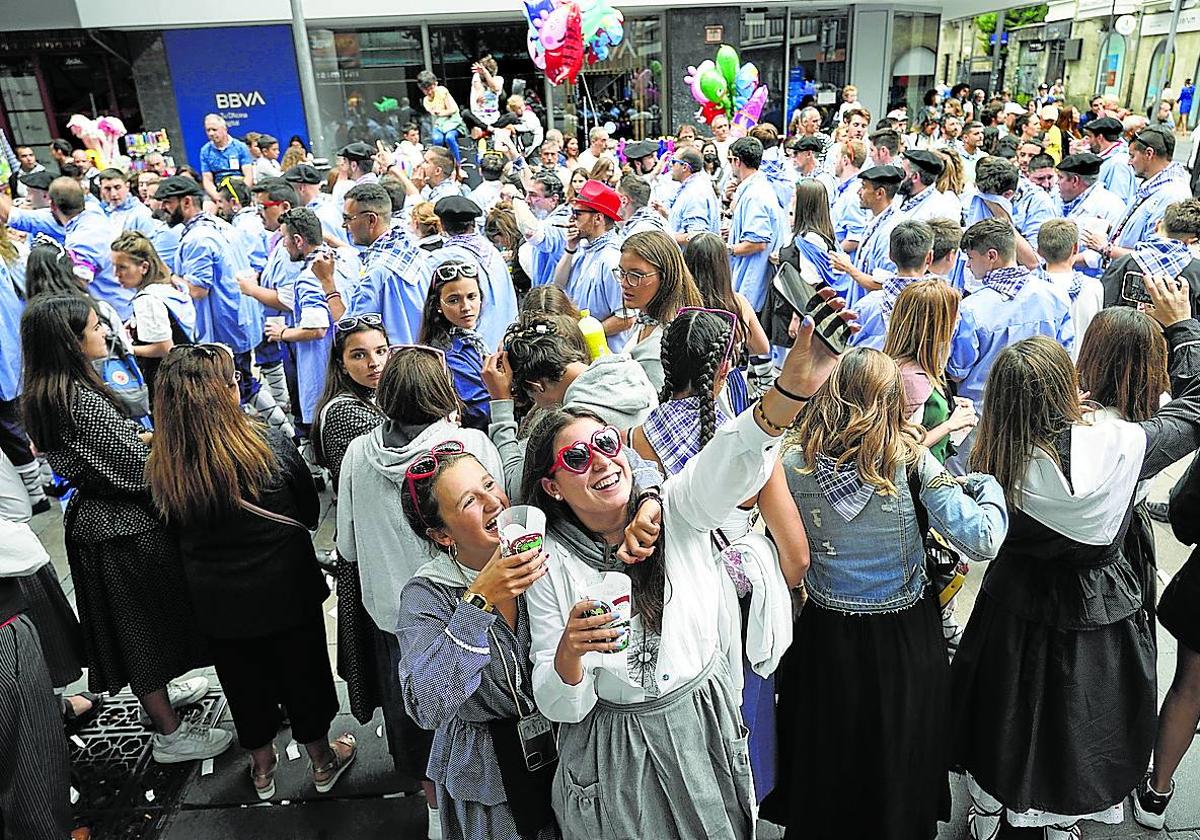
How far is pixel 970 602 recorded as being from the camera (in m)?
4.34

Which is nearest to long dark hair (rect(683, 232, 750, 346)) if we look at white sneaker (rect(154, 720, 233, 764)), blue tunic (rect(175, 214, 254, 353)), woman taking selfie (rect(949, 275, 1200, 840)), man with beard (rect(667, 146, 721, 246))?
woman taking selfie (rect(949, 275, 1200, 840))

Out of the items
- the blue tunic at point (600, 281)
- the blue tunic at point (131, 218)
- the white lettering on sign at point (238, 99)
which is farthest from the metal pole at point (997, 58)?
the blue tunic at point (131, 218)

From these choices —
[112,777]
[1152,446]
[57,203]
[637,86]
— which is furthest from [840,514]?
[637,86]

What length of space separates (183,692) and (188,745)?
420 millimetres

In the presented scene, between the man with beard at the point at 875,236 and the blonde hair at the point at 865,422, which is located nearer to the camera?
the blonde hair at the point at 865,422

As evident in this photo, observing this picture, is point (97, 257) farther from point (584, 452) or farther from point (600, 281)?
point (584, 452)

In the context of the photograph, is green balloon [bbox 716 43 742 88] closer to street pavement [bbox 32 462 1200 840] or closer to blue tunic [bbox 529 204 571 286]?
blue tunic [bbox 529 204 571 286]

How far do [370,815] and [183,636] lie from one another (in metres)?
1.03

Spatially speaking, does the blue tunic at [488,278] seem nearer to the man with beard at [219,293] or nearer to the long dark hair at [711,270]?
the long dark hair at [711,270]

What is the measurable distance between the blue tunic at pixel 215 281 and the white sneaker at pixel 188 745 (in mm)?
3566

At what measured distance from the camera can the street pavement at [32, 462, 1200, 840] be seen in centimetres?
299

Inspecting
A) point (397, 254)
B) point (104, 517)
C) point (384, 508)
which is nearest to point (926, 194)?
point (397, 254)

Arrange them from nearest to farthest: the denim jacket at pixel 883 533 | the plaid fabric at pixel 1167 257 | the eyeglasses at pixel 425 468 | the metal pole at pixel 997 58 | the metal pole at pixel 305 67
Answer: the eyeglasses at pixel 425 468 → the denim jacket at pixel 883 533 → the plaid fabric at pixel 1167 257 → the metal pole at pixel 305 67 → the metal pole at pixel 997 58

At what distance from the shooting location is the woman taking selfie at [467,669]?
1.93 meters
